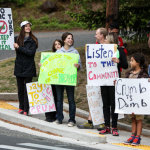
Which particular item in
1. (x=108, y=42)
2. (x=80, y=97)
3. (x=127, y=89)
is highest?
(x=108, y=42)

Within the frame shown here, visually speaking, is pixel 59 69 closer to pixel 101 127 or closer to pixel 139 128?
pixel 101 127

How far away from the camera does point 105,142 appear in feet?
28.9

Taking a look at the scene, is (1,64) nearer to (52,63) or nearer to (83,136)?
(52,63)

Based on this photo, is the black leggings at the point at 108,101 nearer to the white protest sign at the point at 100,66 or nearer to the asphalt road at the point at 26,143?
the white protest sign at the point at 100,66

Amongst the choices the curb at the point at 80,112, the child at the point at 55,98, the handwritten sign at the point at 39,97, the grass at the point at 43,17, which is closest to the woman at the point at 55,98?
the child at the point at 55,98

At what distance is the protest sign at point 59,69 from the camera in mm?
9781

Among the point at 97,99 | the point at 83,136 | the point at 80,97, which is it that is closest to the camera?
the point at 83,136

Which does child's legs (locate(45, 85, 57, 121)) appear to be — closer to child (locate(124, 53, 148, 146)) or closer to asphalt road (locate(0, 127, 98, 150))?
asphalt road (locate(0, 127, 98, 150))

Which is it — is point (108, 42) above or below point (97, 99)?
above

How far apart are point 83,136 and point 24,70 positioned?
2134mm

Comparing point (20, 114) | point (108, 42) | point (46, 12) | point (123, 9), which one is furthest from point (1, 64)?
point (46, 12)

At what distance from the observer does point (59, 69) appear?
991cm

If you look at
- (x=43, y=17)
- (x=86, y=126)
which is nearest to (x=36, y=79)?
(x=86, y=126)

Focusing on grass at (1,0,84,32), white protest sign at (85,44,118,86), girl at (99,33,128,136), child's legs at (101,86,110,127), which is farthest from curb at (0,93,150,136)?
grass at (1,0,84,32)
